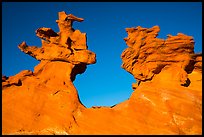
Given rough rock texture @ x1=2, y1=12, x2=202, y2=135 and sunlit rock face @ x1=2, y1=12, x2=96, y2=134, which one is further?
rough rock texture @ x1=2, y1=12, x2=202, y2=135

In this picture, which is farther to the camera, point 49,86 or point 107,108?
point 49,86

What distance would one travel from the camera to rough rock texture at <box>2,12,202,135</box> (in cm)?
2745

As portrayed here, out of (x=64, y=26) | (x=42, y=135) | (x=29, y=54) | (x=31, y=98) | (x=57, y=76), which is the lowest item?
(x=42, y=135)

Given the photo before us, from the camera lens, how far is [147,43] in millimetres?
32969

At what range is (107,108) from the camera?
2980 centimetres

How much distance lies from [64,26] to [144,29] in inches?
314

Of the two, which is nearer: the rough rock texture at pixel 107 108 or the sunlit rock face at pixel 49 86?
the sunlit rock face at pixel 49 86

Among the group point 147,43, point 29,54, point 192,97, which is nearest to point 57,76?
point 29,54

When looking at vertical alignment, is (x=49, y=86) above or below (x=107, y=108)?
above

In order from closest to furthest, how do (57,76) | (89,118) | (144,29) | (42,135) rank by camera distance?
(42,135) → (89,118) → (57,76) → (144,29)

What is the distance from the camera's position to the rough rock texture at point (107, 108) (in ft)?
90.1

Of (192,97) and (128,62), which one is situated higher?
(128,62)

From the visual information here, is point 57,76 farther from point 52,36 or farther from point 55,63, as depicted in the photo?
point 52,36

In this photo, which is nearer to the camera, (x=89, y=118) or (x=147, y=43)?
(x=89, y=118)
